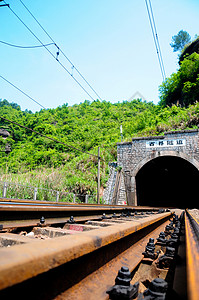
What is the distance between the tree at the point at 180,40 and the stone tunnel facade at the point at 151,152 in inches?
1700

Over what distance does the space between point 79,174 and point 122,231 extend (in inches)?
551

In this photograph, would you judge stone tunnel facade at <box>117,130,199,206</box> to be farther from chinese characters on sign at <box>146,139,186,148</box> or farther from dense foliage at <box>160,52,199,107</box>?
dense foliage at <box>160,52,199,107</box>

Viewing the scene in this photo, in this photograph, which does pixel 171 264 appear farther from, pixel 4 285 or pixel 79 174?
pixel 79 174

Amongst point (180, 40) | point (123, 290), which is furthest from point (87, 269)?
point (180, 40)

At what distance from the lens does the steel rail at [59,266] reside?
1.82ft

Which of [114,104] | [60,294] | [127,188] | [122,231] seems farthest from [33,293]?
[114,104]

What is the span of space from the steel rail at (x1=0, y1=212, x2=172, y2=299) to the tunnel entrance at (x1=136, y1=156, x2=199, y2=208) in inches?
596

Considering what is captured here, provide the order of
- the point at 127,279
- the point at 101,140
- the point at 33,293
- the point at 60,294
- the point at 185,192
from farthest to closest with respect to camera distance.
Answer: the point at 101,140 < the point at 185,192 < the point at 127,279 < the point at 60,294 < the point at 33,293

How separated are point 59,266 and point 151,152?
13.9 m

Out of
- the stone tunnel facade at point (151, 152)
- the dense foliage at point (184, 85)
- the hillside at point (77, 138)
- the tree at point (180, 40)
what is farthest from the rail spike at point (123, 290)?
the tree at point (180, 40)

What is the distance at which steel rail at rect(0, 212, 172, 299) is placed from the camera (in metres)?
0.55

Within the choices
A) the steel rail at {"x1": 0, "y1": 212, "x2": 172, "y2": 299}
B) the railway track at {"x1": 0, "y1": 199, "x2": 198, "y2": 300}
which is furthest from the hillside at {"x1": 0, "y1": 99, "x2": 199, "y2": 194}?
the steel rail at {"x1": 0, "y1": 212, "x2": 172, "y2": 299}

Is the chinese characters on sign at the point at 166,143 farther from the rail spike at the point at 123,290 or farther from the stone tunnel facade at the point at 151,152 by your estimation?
the rail spike at the point at 123,290

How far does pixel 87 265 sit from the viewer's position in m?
1.03
